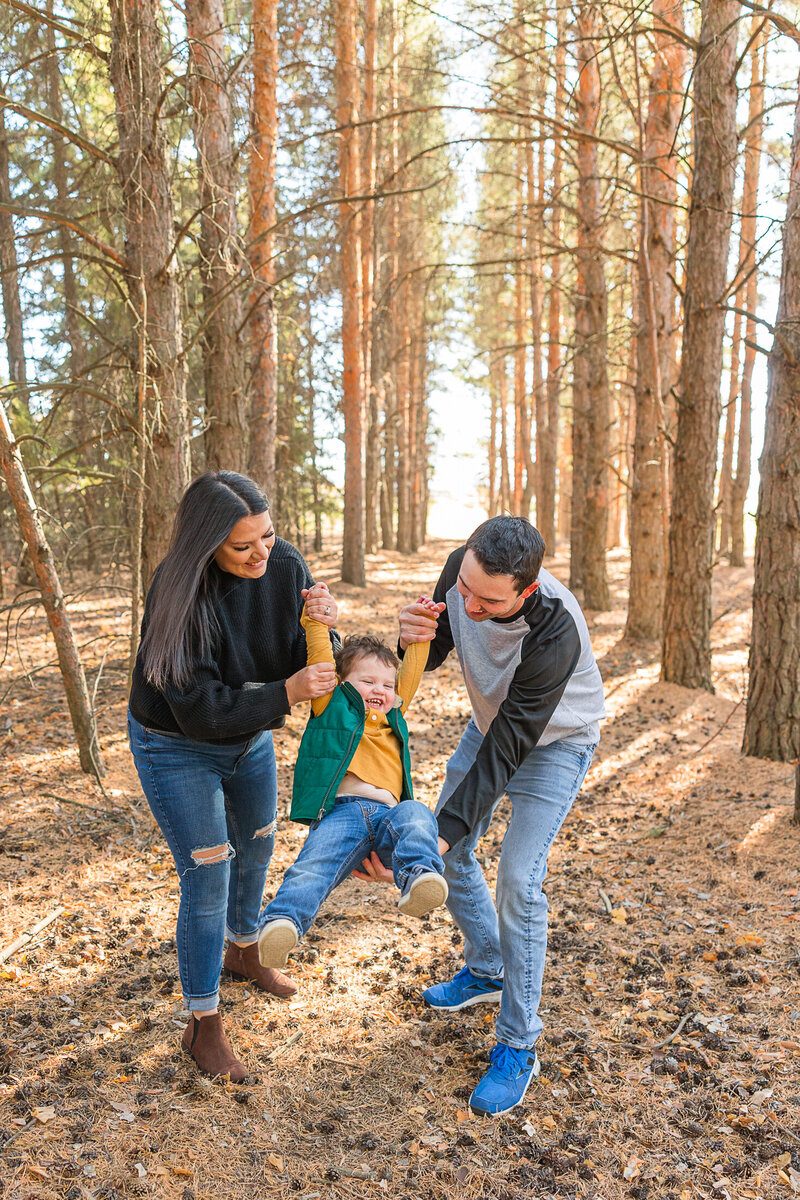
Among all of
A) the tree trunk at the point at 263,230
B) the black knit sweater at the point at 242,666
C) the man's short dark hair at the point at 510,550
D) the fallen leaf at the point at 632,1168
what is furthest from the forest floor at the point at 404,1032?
the tree trunk at the point at 263,230

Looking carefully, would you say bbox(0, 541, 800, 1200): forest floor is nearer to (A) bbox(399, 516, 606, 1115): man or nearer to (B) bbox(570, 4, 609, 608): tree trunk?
(A) bbox(399, 516, 606, 1115): man

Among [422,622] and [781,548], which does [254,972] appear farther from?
[781,548]

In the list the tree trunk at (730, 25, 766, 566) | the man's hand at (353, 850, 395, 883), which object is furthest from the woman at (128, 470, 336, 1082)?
the tree trunk at (730, 25, 766, 566)

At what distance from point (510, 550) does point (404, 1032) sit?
218cm

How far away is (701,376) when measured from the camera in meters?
8.41

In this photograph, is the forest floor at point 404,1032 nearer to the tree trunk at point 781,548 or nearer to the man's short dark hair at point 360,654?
the tree trunk at point 781,548

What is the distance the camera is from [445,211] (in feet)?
69.4

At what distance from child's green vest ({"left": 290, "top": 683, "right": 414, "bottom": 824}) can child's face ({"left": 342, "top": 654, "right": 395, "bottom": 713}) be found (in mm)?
79

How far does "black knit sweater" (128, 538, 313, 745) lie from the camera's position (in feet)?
9.77

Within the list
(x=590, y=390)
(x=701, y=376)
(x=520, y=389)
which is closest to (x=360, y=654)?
(x=701, y=376)

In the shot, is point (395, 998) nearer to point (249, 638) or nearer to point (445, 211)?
point (249, 638)

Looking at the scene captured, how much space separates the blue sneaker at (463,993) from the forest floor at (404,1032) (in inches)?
2.3

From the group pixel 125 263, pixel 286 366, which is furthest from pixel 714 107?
pixel 286 366

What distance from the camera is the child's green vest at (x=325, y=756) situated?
10.5 feet
